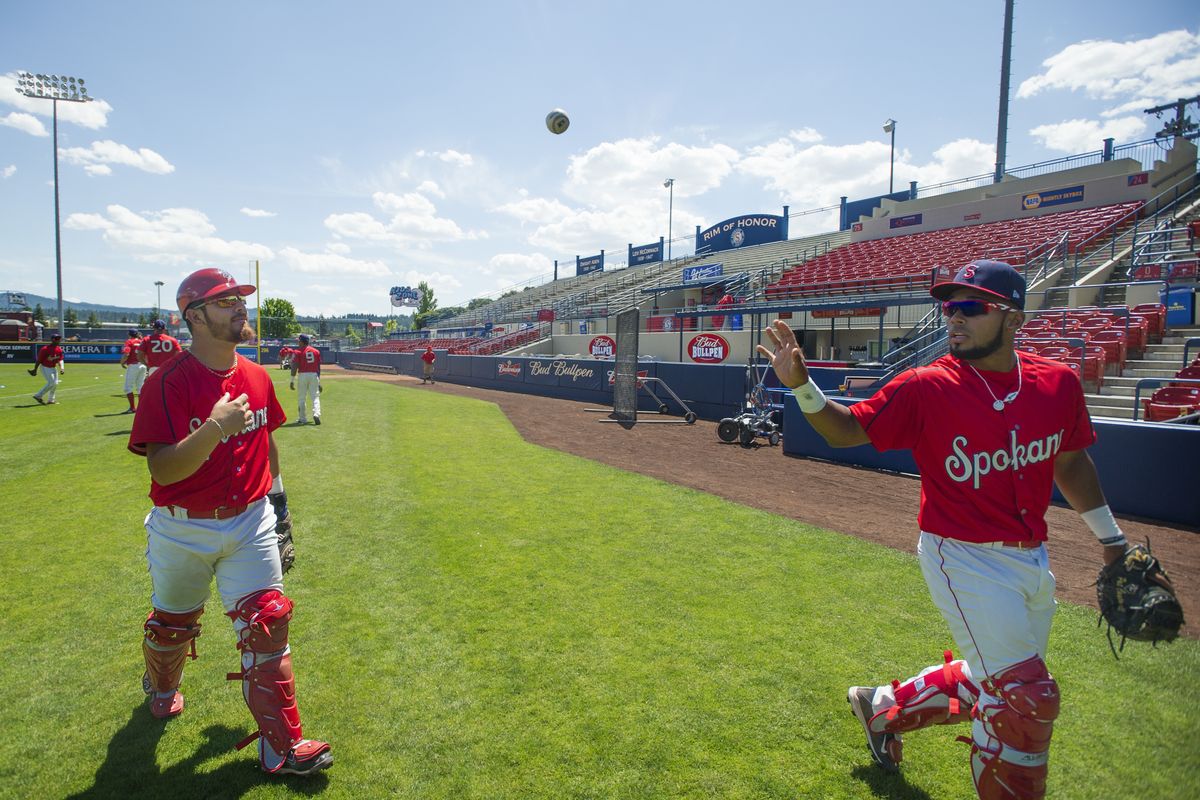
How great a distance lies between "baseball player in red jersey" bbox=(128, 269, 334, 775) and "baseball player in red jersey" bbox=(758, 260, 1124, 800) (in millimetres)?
2669

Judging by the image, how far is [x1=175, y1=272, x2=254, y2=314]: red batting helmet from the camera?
3.04 metres

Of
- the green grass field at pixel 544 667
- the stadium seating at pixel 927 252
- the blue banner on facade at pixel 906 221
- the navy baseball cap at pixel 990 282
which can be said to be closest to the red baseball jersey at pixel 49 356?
the green grass field at pixel 544 667

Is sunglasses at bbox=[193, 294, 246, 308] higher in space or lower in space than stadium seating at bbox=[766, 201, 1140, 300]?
lower

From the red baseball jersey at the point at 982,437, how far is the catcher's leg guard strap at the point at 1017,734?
0.53 metres

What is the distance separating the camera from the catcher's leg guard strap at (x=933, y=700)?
287 centimetres

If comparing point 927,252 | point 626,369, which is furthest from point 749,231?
point 626,369

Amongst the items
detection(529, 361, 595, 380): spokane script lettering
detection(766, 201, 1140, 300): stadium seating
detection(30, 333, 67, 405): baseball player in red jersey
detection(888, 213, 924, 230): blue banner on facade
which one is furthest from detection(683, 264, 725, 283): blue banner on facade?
detection(30, 333, 67, 405): baseball player in red jersey

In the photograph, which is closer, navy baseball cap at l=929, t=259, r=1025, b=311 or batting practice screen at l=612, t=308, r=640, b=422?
navy baseball cap at l=929, t=259, r=1025, b=311

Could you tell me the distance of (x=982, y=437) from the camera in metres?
2.55

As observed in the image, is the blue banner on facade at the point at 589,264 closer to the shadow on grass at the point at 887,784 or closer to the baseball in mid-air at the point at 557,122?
the baseball in mid-air at the point at 557,122

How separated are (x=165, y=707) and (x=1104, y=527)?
4.84m

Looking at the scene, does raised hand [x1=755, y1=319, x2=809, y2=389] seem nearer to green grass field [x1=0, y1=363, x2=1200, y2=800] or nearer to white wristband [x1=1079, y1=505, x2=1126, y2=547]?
white wristband [x1=1079, y1=505, x2=1126, y2=547]

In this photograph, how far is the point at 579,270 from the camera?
56781mm

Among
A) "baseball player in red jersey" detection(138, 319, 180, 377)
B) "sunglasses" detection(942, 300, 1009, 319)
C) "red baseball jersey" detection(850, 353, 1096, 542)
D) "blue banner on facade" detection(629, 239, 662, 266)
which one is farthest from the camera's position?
"blue banner on facade" detection(629, 239, 662, 266)
